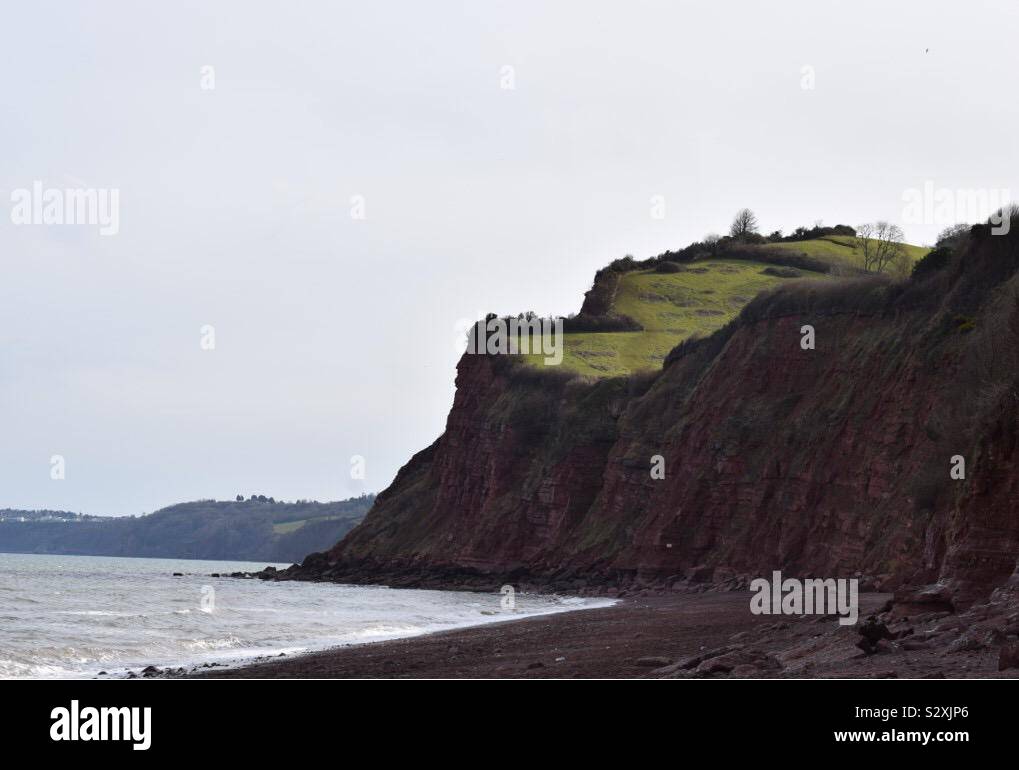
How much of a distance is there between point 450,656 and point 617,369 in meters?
65.8

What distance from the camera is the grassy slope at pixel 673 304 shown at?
309ft

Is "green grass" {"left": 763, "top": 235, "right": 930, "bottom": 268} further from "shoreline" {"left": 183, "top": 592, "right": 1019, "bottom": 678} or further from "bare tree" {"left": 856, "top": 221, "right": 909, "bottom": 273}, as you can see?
"shoreline" {"left": 183, "top": 592, "right": 1019, "bottom": 678}

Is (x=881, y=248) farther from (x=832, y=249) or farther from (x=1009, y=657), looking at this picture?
(x=1009, y=657)

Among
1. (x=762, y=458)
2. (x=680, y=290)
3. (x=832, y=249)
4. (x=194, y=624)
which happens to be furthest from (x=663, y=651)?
(x=832, y=249)

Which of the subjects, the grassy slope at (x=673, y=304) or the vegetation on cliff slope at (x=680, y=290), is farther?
the vegetation on cliff slope at (x=680, y=290)

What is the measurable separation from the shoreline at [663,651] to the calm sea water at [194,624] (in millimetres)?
2952

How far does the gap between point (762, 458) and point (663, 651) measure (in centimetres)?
3434

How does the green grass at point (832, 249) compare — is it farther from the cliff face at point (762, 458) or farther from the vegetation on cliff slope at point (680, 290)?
the cliff face at point (762, 458)

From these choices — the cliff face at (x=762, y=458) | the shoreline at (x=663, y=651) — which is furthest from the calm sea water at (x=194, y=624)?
the cliff face at (x=762, y=458)

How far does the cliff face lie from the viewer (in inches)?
1158

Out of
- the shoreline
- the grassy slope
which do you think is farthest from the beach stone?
the grassy slope

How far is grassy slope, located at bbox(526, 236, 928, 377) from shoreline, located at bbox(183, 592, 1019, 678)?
55049mm

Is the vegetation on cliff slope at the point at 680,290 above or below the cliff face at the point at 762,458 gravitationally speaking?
above
